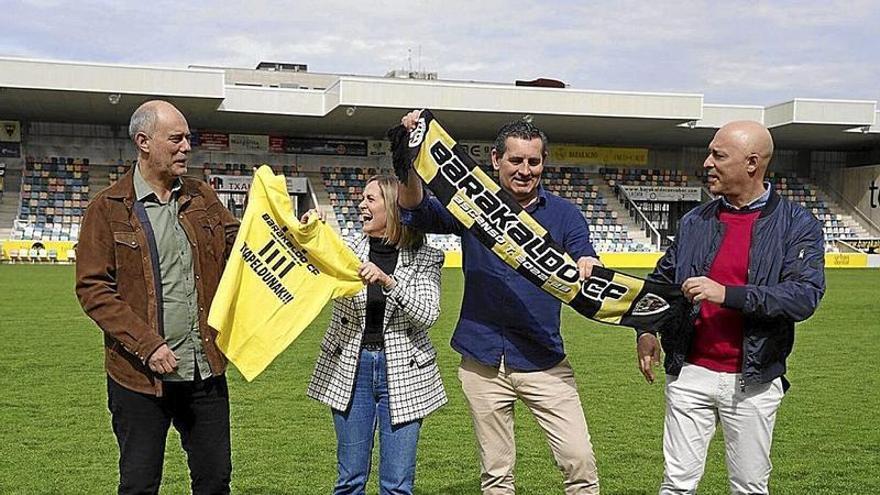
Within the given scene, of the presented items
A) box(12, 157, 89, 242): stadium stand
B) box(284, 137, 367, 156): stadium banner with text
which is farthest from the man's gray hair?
box(284, 137, 367, 156): stadium banner with text

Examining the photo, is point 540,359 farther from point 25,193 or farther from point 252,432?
point 25,193

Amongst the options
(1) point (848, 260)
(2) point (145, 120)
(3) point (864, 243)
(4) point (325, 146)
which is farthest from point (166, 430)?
(3) point (864, 243)

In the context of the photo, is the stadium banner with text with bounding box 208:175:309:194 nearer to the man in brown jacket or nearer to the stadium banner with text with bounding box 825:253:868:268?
the stadium banner with text with bounding box 825:253:868:268

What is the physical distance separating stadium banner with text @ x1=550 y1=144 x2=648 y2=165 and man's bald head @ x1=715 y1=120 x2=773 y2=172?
36319 mm

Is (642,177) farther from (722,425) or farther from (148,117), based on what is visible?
(148,117)

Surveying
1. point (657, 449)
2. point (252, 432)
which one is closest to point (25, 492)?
point (252, 432)

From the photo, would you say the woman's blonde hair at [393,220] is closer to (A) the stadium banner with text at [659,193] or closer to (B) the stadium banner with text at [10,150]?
(B) the stadium banner with text at [10,150]

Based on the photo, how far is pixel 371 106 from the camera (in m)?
30.4

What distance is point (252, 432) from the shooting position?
678cm

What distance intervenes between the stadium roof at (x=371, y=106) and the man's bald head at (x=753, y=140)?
2700cm

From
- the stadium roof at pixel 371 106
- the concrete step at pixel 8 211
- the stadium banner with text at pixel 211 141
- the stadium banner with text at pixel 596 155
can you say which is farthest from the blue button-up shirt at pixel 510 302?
the stadium banner with text at pixel 596 155

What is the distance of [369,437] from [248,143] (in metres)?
34.3

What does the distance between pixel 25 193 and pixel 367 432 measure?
33128mm

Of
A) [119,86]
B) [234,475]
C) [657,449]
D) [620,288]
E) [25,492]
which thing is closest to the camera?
[620,288]
